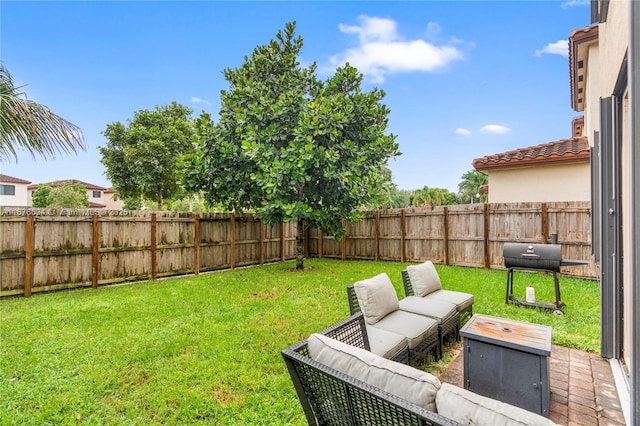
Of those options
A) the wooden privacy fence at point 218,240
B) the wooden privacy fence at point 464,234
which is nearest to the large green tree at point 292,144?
the wooden privacy fence at point 218,240

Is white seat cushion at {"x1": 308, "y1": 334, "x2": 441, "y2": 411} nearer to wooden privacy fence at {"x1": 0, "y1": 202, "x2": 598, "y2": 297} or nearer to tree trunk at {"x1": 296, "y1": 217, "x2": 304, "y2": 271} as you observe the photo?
tree trunk at {"x1": 296, "y1": 217, "x2": 304, "y2": 271}

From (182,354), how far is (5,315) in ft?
12.4

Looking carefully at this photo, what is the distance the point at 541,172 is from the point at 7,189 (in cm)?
3985

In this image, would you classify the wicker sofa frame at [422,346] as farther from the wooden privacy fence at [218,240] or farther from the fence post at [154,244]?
the fence post at [154,244]

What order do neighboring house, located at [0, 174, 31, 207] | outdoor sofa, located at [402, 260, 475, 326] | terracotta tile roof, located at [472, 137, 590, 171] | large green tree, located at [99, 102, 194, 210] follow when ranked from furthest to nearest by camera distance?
neighboring house, located at [0, 174, 31, 207] → large green tree, located at [99, 102, 194, 210] → terracotta tile roof, located at [472, 137, 590, 171] → outdoor sofa, located at [402, 260, 475, 326]

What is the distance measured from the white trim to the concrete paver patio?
0.03m

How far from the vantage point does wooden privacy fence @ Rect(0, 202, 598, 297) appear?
627 centimetres

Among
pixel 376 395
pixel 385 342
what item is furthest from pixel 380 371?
pixel 385 342

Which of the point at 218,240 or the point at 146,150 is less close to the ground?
the point at 146,150

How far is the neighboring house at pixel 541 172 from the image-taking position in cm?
797

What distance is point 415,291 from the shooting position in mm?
4320

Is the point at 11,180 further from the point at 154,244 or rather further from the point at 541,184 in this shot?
the point at 541,184

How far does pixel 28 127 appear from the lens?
3.76m

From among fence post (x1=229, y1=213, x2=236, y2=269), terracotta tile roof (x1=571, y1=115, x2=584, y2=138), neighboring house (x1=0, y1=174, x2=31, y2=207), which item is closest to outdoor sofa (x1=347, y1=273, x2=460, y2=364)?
fence post (x1=229, y1=213, x2=236, y2=269)
